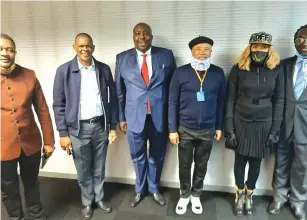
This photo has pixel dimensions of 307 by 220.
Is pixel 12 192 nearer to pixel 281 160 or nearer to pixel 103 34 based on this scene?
pixel 103 34

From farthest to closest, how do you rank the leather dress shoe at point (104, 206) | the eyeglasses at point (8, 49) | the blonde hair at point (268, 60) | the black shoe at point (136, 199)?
the black shoe at point (136, 199), the leather dress shoe at point (104, 206), the blonde hair at point (268, 60), the eyeglasses at point (8, 49)

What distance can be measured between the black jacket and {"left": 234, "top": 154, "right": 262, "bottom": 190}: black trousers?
35 cm

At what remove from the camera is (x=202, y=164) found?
2496 mm

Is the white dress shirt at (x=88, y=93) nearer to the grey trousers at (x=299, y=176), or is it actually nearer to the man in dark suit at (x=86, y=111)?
the man in dark suit at (x=86, y=111)

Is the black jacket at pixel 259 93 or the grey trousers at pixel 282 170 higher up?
the black jacket at pixel 259 93

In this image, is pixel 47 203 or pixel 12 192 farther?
pixel 47 203

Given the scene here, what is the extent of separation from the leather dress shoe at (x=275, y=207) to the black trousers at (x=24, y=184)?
2.16 m

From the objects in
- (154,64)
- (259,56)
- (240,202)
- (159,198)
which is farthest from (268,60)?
(159,198)

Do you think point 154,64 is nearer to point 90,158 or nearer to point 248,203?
point 90,158

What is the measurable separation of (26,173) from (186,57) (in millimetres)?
1825

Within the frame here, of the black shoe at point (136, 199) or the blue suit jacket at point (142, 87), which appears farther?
the black shoe at point (136, 199)

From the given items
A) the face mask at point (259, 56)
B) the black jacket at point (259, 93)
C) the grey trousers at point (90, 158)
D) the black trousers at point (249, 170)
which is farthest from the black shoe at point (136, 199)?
the face mask at point (259, 56)

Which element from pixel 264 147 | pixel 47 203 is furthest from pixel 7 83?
pixel 264 147

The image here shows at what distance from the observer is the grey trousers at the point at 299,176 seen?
2359 mm
